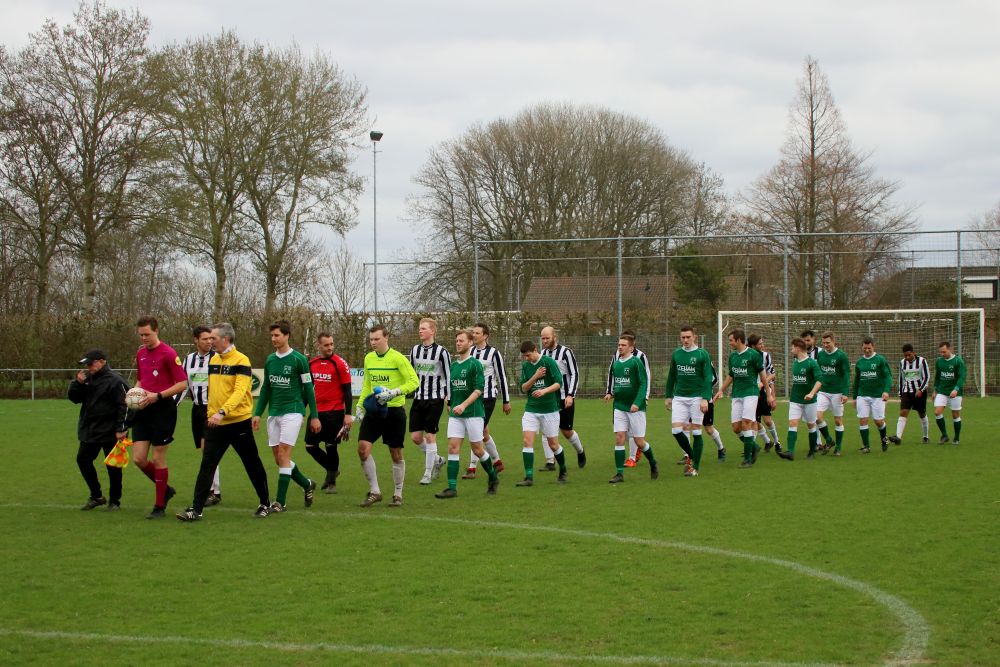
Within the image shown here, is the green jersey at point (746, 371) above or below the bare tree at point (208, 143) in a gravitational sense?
below

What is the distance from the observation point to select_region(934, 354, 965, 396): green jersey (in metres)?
17.5

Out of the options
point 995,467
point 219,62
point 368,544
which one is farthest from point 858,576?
point 219,62

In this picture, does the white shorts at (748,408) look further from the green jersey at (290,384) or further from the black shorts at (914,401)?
the green jersey at (290,384)

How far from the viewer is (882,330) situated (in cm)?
3072

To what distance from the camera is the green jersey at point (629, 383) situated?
1259 centimetres

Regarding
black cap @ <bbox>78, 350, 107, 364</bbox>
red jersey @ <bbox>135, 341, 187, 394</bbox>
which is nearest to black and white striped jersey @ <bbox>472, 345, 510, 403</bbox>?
red jersey @ <bbox>135, 341, 187, 394</bbox>

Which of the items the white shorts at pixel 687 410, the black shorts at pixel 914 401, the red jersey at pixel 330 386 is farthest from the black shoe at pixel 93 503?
the black shorts at pixel 914 401

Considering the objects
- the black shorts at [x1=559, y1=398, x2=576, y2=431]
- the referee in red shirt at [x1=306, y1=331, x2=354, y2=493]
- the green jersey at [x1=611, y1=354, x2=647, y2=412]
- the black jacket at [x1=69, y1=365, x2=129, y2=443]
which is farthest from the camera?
the black shorts at [x1=559, y1=398, x2=576, y2=431]

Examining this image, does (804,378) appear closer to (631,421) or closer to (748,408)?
(748,408)

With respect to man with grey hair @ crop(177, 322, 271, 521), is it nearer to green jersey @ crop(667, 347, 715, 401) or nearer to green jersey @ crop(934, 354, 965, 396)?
green jersey @ crop(667, 347, 715, 401)

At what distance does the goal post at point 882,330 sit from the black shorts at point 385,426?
62.3 ft

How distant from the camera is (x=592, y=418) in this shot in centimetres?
2361

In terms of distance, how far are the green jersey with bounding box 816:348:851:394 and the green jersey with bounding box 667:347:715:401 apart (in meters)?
3.62

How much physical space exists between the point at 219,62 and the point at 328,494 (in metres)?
30.4
